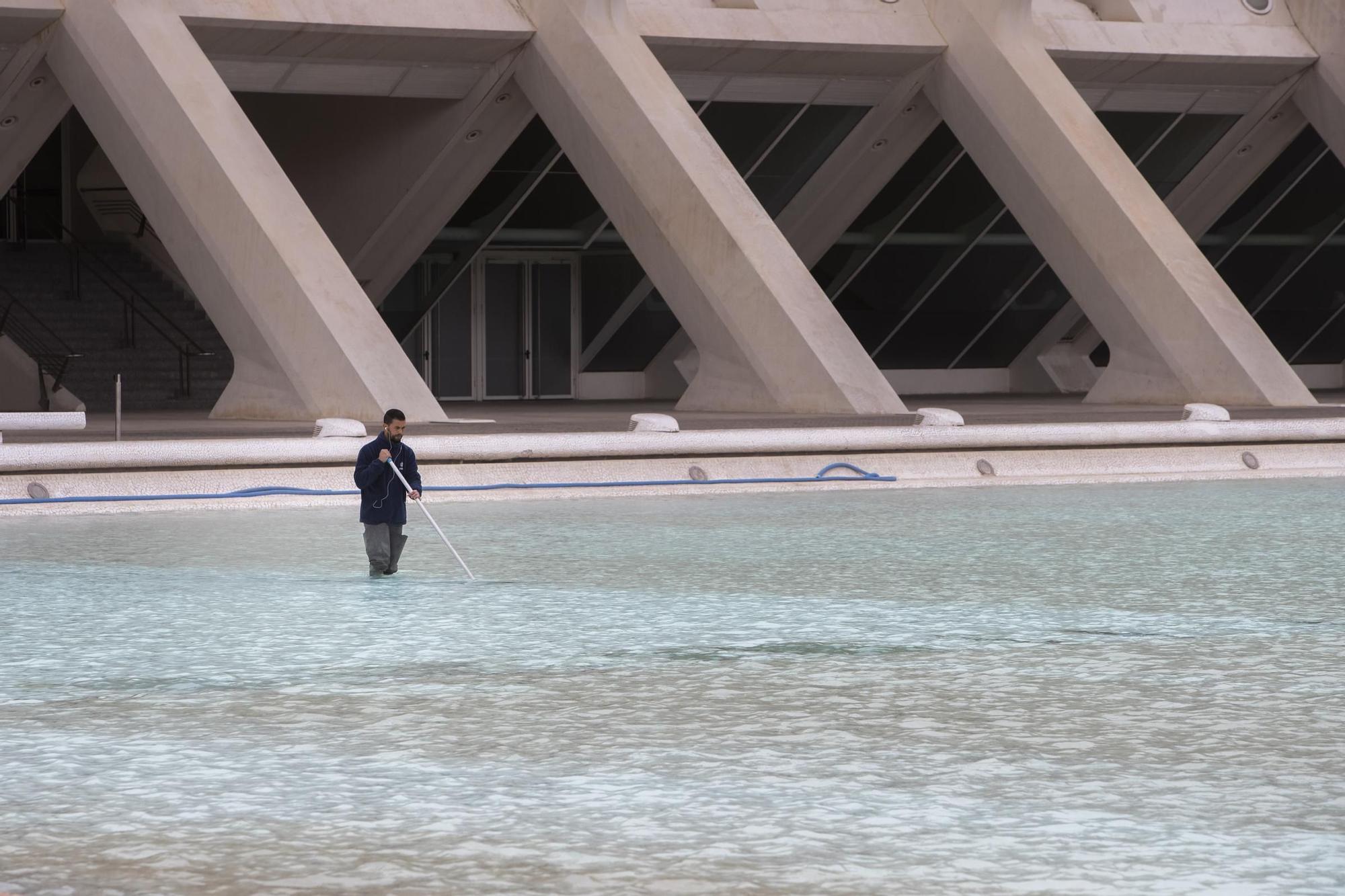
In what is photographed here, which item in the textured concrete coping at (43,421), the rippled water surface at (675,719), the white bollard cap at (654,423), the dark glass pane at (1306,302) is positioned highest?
the dark glass pane at (1306,302)

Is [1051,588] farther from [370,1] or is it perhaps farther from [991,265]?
[991,265]

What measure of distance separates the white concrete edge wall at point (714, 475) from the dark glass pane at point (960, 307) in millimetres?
13246

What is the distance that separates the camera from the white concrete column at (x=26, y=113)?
2219 centimetres

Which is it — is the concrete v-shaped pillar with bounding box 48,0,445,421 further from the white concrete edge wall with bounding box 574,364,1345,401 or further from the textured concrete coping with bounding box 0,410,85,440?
the white concrete edge wall with bounding box 574,364,1345,401

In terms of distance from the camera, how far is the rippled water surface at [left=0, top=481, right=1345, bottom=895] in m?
5.06

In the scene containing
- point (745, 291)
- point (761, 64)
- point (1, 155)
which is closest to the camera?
point (745, 291)

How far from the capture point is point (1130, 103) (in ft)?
98.1

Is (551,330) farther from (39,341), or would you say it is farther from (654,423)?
(654,423)

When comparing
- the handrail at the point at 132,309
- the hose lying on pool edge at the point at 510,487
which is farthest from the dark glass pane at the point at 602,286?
the hose lying on pool edge at the point at 510,487

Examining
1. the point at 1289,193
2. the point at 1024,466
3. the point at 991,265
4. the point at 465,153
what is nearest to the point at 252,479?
the point at 1024,466

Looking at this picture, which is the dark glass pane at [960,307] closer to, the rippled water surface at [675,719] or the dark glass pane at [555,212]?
the dark glass pane at [555,212]

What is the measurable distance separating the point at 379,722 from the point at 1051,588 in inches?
191

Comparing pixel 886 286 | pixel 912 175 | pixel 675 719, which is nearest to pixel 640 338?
pixel 886 286

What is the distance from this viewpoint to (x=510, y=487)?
17.0 meters
